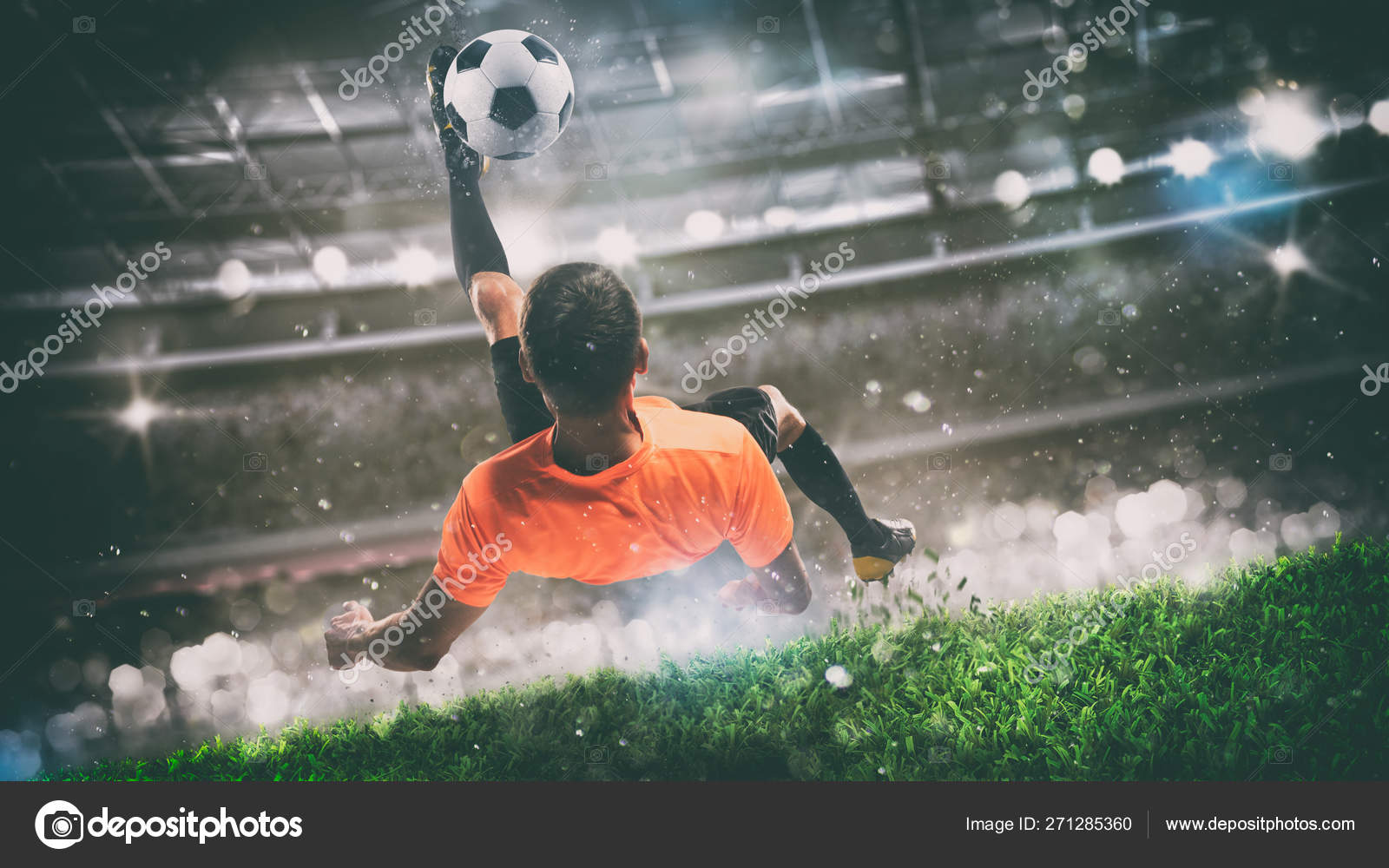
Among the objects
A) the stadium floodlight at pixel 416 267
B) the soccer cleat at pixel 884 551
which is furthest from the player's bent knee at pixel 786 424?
the stadium floodlight at pixel 416 267

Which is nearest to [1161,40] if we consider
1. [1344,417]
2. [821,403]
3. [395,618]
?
[1344,417]

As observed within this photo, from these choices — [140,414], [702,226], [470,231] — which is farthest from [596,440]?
[140,414]

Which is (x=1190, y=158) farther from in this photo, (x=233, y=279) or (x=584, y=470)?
(x=233, y=279)

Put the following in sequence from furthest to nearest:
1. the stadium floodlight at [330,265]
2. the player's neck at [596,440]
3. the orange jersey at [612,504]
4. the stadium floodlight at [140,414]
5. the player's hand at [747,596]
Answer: the stadium floodlight at [330,265], the stadium floodlight at [140,414], the player's hand at [747,596], the orange jersey at [612,504], the player's neck at [596,440]

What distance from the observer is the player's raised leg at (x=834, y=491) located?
2244mm

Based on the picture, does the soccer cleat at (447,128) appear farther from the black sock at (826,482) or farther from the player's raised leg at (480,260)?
the black sock at (826,482)

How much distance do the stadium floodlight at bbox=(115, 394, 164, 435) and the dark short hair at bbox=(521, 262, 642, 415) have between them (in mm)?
2514

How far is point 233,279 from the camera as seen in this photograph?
334cm

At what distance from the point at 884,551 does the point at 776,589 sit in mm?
431

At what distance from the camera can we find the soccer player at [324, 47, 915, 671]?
1650 millimetres

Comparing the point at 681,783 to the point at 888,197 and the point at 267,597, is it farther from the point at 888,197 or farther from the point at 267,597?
the point at 888,197

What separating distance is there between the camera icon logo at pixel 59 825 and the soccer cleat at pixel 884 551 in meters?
2.74

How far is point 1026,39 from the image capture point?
10.1 ft

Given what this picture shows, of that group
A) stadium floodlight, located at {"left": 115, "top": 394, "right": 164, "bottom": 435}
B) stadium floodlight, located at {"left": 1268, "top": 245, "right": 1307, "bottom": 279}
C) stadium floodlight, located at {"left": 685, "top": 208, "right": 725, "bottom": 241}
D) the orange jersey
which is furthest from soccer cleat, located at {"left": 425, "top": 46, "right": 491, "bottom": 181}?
stadium floodlight, located at {"left": 1268, "top": 245, "right": 1307, "bottom": 279}
